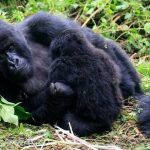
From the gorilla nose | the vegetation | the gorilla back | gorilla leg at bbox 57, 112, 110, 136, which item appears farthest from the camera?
the vegetation

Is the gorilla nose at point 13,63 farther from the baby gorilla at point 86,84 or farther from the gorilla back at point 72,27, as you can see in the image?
the gorilla back at point 72,27

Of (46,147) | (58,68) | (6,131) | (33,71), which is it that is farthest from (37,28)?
(46,147)

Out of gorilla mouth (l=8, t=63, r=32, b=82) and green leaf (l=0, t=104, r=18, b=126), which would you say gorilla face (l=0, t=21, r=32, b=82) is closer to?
gorilla mouth (l=8, t=63, r=32, b=82)

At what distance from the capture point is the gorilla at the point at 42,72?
3834 mm

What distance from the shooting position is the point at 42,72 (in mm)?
4312

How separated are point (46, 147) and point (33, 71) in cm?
93

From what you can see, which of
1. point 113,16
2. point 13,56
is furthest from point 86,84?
point 113,16

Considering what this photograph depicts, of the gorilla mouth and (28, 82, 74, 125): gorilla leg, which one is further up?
the gorilla mouth

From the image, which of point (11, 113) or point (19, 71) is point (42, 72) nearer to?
point (19, 71)

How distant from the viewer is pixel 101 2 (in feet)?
21.5

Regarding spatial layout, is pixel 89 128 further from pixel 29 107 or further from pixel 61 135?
pixel 29 107

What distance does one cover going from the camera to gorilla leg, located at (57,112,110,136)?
12.3 ft

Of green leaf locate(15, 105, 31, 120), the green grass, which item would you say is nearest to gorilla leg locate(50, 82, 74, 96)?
green leaf locate(15, 105, 31, 120)

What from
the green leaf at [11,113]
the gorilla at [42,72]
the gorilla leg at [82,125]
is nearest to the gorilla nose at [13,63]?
the gorilla at [42,72]
